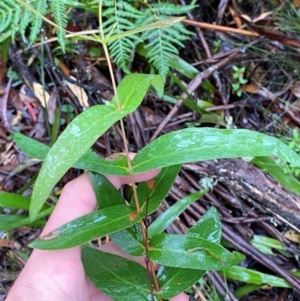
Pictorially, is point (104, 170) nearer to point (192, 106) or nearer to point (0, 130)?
point (192, 106)

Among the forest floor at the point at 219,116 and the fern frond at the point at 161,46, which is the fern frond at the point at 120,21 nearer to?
the fern frond at the point at 161,46

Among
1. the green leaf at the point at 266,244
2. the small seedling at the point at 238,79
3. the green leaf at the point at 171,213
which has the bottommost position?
the green leaf at the point at 266,244

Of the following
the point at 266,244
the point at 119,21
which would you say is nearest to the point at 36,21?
the point at 119,21

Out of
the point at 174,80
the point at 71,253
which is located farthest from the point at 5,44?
the point at 71,253

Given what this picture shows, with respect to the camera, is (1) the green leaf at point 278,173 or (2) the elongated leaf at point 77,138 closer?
(2) the elongated leaf at point 77,138

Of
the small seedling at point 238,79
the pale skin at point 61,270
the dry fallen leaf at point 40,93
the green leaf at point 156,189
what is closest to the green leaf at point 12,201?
the pale skin at point 61,270

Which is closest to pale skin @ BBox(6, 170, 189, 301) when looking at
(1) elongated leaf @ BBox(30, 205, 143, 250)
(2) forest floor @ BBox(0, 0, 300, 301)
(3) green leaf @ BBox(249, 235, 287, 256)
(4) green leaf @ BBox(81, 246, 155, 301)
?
(4) green leaf @ BBox(81, 246, 155, 301)
